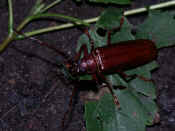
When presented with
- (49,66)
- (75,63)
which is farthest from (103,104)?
(49,66)

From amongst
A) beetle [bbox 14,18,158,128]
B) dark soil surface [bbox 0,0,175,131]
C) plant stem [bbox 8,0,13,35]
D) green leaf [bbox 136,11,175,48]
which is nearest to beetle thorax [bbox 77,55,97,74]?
beetle [bbox 14,18,158,128]

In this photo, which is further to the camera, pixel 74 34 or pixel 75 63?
pixel 74 34

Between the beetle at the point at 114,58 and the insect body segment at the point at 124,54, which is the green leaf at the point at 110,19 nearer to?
the beetle at the point at 114,58

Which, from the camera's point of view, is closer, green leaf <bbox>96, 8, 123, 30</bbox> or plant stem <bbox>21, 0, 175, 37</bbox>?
green leaf <bbox>96, 8, 123, 30</bbox>

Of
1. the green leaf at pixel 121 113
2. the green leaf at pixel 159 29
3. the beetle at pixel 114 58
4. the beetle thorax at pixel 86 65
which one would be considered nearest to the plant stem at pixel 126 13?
the green leaf at pixel 159 29

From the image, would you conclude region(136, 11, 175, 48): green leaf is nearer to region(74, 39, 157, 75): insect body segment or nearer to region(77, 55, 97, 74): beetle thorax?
region(74, 39, 157, 75): insect body segment

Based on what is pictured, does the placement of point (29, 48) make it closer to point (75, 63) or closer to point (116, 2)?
point (75, 63)
